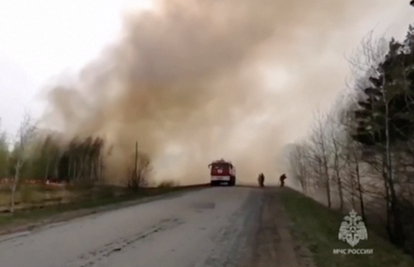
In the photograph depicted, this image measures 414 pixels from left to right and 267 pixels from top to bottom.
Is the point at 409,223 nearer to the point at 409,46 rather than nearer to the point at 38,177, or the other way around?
the point at 409,46

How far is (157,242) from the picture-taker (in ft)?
32.1

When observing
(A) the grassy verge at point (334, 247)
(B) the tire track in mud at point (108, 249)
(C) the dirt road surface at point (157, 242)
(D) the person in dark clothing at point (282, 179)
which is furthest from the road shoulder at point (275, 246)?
(D) the person in dark clothing at point (282, 179)

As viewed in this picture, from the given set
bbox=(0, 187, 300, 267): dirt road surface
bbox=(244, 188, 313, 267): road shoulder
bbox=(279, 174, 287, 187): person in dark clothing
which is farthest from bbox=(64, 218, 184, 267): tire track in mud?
bbox=(279, 174, 287, 187): person in dark clothing

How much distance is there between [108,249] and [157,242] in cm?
134

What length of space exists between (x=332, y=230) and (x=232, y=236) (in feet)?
8.48

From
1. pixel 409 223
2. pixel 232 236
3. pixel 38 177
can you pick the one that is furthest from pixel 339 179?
pixel 38 177

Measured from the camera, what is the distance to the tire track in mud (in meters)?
7.55

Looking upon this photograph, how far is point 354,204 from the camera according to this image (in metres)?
19.6

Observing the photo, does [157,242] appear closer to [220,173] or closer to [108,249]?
[108,249]

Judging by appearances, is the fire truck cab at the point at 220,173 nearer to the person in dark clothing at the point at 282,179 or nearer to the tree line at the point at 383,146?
the person in dark clothing at the point at 282,179

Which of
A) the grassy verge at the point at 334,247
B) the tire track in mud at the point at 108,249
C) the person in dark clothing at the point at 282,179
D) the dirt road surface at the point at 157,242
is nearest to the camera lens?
the tire track in mud at the point at 108,249

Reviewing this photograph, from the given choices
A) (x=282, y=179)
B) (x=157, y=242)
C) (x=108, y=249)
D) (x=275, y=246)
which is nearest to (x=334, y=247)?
(x=275, y=246)

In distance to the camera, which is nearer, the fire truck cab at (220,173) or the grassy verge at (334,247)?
the grassy verge at (334,247)

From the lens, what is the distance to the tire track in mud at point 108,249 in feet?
24.8
